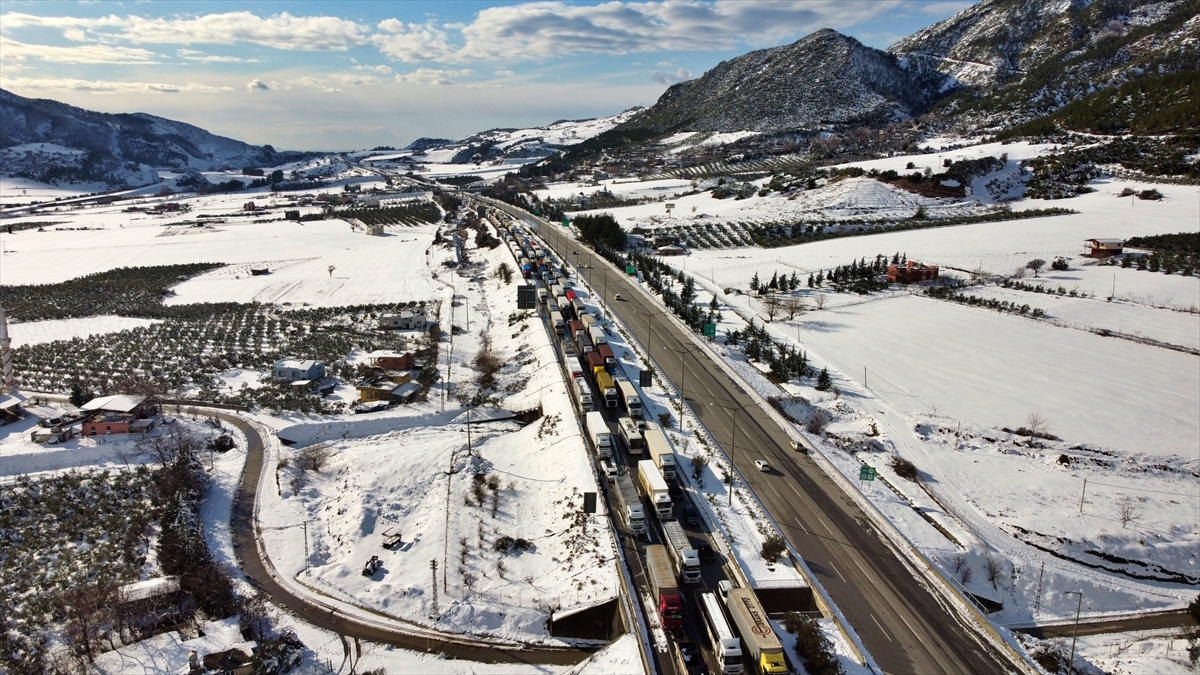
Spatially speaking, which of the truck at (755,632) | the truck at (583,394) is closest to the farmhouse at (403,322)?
Result: the truck at (583,394)

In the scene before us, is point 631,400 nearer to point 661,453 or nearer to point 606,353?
point 661,453

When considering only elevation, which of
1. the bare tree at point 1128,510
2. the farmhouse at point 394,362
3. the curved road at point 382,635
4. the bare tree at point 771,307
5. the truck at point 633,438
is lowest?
the curved road at point 382,635

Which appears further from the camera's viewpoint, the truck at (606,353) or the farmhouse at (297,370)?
the farmhouse at (297,370)

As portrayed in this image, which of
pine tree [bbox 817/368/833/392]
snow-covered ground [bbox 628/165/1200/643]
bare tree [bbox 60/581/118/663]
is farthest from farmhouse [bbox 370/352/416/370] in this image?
pine tree [bbox 817/368/833/392]

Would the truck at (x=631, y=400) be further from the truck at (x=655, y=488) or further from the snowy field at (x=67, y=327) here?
the snowy field at (x=67, y=327)

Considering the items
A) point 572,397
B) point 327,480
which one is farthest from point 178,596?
point 572,397
